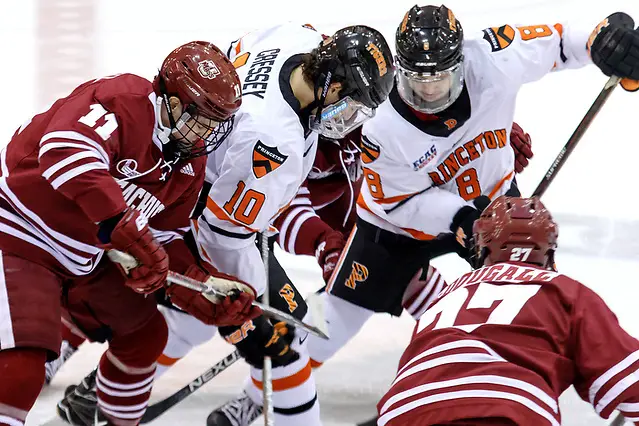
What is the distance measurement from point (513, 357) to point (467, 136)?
1.48 meters

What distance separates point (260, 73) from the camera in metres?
2.97

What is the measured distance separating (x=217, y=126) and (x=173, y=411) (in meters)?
1.30

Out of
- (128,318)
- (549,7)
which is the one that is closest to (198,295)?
(128,318)

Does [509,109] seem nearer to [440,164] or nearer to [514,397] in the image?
[440,164]

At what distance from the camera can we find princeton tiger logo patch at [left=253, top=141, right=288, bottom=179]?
2.79m

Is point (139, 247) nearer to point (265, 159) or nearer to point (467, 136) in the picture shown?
point (265, 159)

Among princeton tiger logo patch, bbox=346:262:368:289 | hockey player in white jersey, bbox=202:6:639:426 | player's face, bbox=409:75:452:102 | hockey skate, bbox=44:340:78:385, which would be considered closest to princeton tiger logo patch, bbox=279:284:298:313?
hockey player in white jersey, bbox=202:6:639:426

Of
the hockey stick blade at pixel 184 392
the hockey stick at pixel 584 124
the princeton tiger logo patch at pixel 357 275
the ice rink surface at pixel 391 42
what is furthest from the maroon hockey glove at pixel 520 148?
the hockey stick blade at pixel 184 392

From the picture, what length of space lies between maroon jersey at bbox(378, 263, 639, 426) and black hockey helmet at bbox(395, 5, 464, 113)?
114 centimetres

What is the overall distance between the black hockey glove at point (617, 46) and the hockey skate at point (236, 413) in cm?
153

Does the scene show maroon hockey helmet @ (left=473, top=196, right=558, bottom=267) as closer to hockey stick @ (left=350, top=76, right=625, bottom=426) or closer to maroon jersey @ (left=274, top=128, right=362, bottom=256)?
hockey stick @ (left=350, top=76, right=625, bottom=426)

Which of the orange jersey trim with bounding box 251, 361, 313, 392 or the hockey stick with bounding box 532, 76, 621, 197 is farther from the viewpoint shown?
the hockey stick with bounding box 532, 76, 621, 197

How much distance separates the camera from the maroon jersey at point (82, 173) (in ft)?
8.03

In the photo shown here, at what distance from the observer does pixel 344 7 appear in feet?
19.0
